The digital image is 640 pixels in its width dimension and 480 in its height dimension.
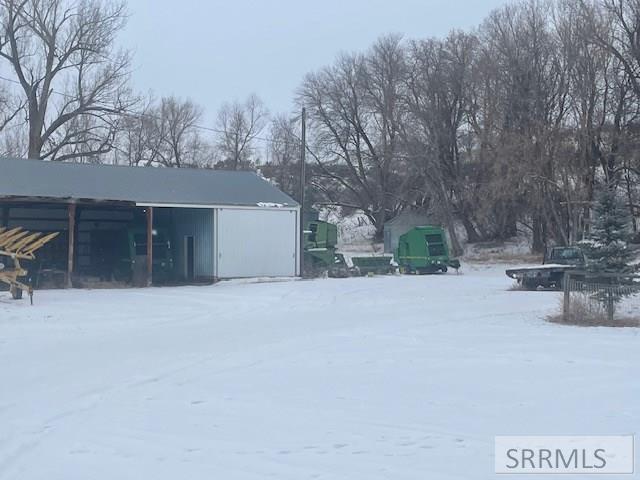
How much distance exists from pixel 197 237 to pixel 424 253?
12.3 metres

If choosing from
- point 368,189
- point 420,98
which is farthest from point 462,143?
point 368,189

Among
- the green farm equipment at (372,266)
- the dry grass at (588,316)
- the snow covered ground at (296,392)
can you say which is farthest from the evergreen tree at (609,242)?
the green farm equipment at (372,266)

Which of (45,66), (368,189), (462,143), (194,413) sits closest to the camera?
(194,413)

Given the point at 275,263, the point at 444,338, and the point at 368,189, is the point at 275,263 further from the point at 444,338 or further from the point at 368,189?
the point at 368,189

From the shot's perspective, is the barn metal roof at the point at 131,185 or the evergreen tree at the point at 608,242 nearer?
the evergreen tree at the point at 608,242

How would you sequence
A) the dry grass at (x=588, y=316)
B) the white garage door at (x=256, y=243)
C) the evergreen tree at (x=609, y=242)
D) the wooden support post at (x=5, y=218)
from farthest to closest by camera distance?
the wooden support post at (x=5, y=218) < the white garage door at (x=256, y=243) < the evergreen tree at (x=609, y=242) < the dry grass at (x=588, y=316)

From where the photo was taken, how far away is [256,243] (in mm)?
36781

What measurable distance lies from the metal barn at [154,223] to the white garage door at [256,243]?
0.13 ft

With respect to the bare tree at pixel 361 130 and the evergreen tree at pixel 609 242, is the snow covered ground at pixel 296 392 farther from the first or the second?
the bare tree at pixel 361 130

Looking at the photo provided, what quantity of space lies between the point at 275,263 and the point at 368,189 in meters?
37.3

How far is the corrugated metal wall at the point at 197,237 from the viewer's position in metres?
36.3

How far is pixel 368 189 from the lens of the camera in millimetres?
73688

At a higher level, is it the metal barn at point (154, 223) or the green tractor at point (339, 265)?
the metal barn at point (154, 223)

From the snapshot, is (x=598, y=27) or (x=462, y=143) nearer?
(x=598, y=27)
